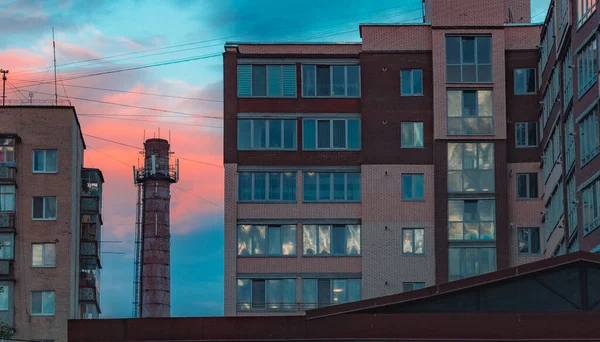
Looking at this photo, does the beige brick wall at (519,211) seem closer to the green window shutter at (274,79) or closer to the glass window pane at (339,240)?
the glass window pane at (339,240)

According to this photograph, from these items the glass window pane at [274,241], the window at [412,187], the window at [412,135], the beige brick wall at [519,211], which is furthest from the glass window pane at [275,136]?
the beige brick wall at [519,211]

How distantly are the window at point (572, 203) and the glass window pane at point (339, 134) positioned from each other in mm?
16250

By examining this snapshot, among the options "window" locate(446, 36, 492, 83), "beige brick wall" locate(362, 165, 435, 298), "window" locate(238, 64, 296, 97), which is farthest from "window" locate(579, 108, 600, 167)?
"window" locate(238, 64, 296, 97)

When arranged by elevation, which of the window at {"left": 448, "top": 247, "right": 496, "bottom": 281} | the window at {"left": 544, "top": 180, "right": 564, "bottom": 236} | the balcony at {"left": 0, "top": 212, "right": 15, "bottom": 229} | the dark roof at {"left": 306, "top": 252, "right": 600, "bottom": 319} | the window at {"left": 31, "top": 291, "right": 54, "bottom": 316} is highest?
the balcony at {"left": 0, "top": 212, "right": 15, "bottom": 229}

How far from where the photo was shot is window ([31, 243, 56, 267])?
8012cm

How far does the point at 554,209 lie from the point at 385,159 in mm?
10347

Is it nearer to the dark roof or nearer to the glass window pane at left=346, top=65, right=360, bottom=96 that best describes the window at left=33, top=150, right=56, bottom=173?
the glass window pane at left=346, top=65, right=360, bottom=96

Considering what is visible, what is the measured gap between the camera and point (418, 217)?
72.3 meters

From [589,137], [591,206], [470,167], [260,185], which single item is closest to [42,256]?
[260,185]

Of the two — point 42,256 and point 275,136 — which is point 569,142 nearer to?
point 275,136

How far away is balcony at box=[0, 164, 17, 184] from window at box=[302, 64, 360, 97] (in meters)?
19.1

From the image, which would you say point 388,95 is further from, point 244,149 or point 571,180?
point 571,180

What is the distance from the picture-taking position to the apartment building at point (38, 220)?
79188mm

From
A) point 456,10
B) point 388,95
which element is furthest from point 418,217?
point 456,10
